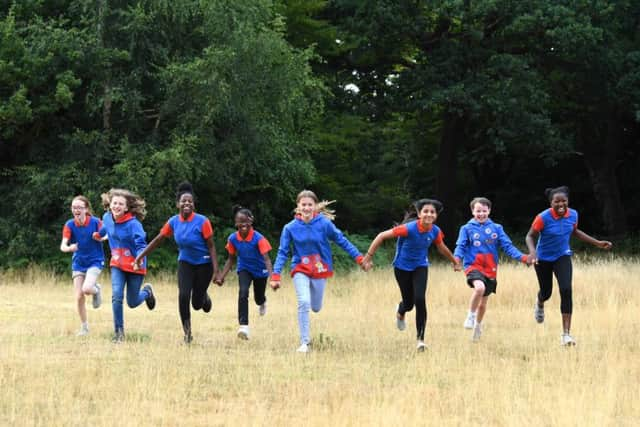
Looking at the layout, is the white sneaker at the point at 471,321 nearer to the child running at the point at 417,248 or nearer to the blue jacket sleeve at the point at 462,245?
the blue jacket sleeve at the point at 462,245

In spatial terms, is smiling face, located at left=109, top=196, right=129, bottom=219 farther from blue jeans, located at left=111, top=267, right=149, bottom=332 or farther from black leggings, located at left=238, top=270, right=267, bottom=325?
black leggings, located at left=238, top=270, right=267, bottom=325

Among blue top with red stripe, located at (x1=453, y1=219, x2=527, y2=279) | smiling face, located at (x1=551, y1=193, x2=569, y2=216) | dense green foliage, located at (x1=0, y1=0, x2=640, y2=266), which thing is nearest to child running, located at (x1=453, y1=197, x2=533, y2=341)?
blue top with red stripe, located at (x1=453, y1=219, x2=527, y2=279)

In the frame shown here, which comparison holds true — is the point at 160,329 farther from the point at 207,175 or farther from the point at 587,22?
the point at 587,22

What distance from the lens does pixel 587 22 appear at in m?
30.0

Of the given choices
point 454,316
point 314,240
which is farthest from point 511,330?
point 314,240

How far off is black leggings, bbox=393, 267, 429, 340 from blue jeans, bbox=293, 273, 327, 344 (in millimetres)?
1062

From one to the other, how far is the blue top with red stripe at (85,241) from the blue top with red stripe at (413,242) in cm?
405

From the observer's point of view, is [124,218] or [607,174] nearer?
[124,218]

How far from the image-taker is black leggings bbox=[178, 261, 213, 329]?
1261 cm

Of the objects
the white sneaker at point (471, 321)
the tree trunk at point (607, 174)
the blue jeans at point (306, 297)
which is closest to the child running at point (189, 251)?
the blue jeans at point (306, 297)

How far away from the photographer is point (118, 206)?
42.0 feet

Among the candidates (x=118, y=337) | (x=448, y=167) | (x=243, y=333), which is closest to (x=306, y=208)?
(x=243, y=333)

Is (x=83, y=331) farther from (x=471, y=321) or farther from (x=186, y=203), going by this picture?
(x=471, y=321)

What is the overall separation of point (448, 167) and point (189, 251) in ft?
79.1
